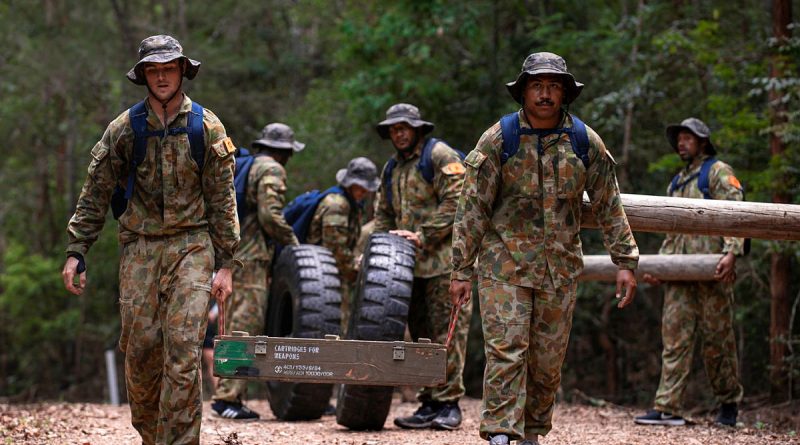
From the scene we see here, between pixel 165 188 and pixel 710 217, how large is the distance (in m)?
4.07

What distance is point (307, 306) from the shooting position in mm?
9438

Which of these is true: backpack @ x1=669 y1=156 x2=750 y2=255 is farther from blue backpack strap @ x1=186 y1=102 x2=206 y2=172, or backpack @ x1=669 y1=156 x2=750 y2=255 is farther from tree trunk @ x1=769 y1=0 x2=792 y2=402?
blue backpack strap @ x1=186 y1=102 x2=206 y2=172

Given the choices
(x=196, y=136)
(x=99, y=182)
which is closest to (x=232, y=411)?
(x=99, y=182)

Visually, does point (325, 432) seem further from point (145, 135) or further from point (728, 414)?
point (728, 414)

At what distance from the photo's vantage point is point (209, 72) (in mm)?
27094

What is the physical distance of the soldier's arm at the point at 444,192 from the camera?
9.18m

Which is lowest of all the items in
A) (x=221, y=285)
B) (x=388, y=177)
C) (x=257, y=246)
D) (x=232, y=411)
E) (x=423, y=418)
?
(x=232, y=411)

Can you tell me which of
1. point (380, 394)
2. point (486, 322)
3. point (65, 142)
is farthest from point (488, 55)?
point (65, 142)

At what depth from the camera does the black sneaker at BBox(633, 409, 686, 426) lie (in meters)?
9.93

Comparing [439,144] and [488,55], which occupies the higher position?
[488,55]

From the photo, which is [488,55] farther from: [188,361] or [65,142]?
[65,142]

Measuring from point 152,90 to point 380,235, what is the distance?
9.80 feet

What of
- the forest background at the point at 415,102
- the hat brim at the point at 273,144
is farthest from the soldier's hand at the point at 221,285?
the forest background at the point at 415,102

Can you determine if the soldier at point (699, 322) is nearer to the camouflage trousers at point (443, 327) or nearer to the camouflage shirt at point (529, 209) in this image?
the camouflage trousers at point (443, 327)
